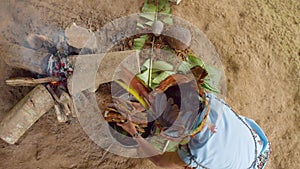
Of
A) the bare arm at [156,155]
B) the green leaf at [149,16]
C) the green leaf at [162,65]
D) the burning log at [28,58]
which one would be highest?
the green leaf at [149,16]

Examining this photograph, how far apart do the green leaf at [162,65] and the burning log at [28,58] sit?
25.1 inches

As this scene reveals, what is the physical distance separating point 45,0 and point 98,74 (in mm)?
554

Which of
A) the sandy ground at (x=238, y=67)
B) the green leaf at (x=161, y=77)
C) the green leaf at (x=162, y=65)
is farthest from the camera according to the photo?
the green leaf at (x=162, y=65)

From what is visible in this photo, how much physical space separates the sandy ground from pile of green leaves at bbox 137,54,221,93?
192 millimetres

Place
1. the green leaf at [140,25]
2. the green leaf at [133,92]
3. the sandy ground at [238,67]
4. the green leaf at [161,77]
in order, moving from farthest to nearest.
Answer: the green leaf at [140,25]
the sandy ground at [238,67]
the green leaf at [161,77]
the green leaf at [133,92]

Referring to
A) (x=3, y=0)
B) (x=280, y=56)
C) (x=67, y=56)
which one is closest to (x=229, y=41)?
(x=280, y=56)

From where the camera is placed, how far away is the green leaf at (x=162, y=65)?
2082 mm

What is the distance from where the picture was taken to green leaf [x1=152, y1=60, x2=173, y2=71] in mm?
2082

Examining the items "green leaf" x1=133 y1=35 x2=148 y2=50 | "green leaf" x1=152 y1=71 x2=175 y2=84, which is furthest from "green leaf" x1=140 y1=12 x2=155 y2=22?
"green leaf" x1=152 y1=71 x2=175 y2=84

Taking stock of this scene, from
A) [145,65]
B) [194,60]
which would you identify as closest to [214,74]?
[194,60]

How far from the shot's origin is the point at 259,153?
160 centimetres

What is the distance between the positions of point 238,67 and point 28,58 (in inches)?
55.3

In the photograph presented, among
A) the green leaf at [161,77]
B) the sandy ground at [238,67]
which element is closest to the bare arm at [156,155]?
the green leaf at [161,77]

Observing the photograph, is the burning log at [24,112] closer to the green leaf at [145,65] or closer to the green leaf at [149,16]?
the green leaf at [145,65]
